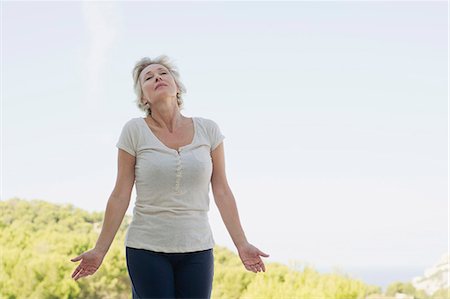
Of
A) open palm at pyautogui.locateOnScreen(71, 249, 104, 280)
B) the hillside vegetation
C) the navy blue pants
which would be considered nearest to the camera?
the navy blue pants

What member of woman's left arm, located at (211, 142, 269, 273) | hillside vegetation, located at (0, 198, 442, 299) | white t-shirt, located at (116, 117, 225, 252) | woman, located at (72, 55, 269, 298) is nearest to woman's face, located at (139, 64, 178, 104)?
woman, located at (72, 55, 269, 298)

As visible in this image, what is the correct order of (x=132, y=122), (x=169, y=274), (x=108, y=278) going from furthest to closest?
(x=108, y=278) → (x=132, y=122) → (x=169, y=274)

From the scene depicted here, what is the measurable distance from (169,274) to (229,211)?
0.94 ft

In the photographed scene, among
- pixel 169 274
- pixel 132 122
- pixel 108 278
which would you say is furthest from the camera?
pixel 108 278

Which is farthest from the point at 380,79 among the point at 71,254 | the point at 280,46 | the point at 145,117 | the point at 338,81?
the point at 145,117

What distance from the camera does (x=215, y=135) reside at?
2053 millimetres

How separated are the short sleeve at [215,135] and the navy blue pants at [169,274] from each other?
32 centimetres

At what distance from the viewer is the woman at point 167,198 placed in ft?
6.16

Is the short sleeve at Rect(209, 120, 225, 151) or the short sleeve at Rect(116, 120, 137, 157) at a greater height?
the short sleeve at Rect(209, 120, 225, 151)

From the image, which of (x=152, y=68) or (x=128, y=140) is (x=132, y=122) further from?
(x=152, y=68)

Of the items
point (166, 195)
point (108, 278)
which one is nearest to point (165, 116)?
point (166, 195)

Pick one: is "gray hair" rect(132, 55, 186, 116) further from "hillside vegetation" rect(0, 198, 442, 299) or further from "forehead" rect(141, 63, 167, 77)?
"hillside vegetation" rect(0, 198, 442, 299)

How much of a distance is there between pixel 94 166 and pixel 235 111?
2453 mm

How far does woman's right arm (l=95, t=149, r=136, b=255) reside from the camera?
1947mm
